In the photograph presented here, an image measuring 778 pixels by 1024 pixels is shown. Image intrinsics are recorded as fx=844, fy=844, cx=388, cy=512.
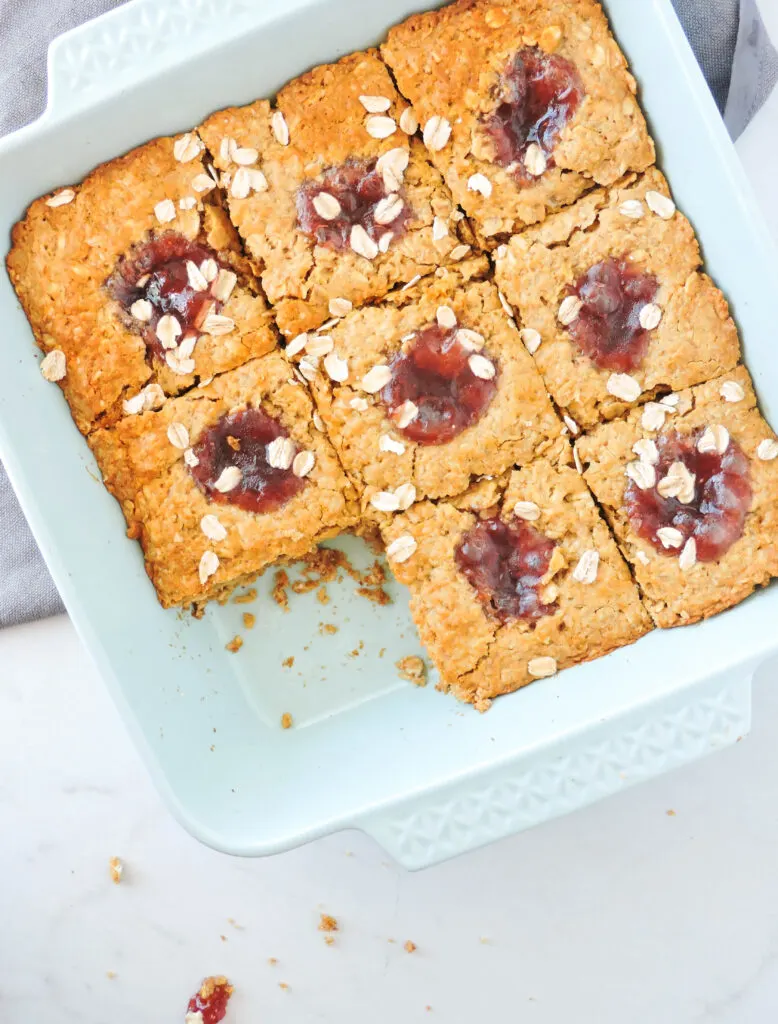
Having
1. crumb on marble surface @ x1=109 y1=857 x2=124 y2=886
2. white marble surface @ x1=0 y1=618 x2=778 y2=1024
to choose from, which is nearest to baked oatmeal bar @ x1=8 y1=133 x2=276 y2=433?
white marble surface @ x1=0 y1=618 x2=778 y2=1024

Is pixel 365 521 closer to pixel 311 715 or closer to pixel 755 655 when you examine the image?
pixel 311 715

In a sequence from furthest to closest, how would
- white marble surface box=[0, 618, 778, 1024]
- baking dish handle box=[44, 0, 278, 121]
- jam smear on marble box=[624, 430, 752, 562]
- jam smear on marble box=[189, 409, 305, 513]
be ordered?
white marble surface box=[0, 618, 778, 1024] < jam smear on marble box=[189, 409, 305, 513] < jam smear on marble box=[624, 430, 752, 562] < baking dish handle box=[44, 0, 278, 121]

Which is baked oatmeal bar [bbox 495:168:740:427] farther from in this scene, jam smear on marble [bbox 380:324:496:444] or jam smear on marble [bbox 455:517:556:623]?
jam smear on marble [bbox 455:517:556:623]

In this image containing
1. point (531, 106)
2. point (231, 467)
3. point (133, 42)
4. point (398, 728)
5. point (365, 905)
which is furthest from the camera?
point (365, 905)

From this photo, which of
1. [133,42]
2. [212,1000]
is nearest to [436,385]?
[133,42]

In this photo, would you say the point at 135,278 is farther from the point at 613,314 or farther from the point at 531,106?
the point at 613,314

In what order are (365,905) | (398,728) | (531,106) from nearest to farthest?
1. (531,106)
2. (398,728)
3. (365,905)

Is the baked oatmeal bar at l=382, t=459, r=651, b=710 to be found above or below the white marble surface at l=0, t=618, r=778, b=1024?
above
